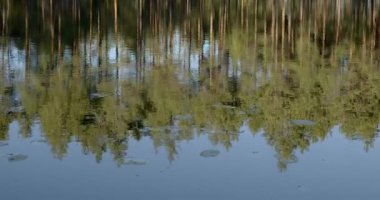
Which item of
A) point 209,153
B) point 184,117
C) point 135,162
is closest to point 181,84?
point 184,117

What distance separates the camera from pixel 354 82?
18750mm

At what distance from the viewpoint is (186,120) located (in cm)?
→ 1378

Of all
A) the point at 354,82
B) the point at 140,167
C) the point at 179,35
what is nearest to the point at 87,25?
the point at 179,35

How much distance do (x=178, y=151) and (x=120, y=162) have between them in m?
1.13

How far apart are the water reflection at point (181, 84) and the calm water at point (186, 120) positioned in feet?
0.16

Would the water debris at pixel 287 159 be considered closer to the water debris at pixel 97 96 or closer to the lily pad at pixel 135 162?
the lily pad at pixel 135 162

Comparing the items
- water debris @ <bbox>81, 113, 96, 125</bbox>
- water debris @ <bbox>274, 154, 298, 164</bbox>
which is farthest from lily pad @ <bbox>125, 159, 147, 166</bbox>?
water debris @ <bbox>81, 113, 96, 125</bbox>

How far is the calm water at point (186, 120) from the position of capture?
Result: 10.3 metres

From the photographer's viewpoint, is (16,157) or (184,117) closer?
(16,157)

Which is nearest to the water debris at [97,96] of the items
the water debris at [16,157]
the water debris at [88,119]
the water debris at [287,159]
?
the water debris at [88,119]

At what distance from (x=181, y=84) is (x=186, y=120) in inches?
170

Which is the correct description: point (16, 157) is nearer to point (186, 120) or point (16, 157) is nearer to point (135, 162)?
point (135, 162)

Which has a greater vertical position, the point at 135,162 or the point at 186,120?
the point at 186,120

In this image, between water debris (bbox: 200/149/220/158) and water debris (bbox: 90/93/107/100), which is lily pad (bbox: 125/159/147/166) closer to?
water debris (bbox: 200/149/220/158)
